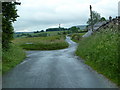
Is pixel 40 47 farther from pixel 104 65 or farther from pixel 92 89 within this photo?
pixel 92 89

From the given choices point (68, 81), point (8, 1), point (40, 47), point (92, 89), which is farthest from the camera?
point (40, 47)

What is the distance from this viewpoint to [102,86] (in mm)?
9195

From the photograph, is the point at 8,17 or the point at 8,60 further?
the point at 8,17

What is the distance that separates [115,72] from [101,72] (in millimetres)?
1715

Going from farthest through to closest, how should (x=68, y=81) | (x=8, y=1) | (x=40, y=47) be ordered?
1. (x=40, y=47)
2. (x=8, y=1)
3. (x=68, y=81)

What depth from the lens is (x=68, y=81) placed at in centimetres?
1041

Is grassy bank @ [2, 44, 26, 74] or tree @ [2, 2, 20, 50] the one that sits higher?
tree @ [2, 2, 20, 50]

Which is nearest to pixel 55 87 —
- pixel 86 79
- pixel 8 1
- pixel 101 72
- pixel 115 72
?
pixel 86 79

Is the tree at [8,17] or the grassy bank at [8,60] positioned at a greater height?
the tree at [8,17]

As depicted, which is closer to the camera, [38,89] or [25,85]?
[38,89]

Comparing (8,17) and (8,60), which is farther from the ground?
(8,17)

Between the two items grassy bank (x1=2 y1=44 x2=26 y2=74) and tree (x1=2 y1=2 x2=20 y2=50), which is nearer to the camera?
grassy bank (x1=2 y1=44 x2=26 y2=74)

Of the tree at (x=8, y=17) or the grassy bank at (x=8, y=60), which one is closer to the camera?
the grassy bank at (x=8, y=60)

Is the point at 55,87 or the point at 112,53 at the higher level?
the point at 112,53
